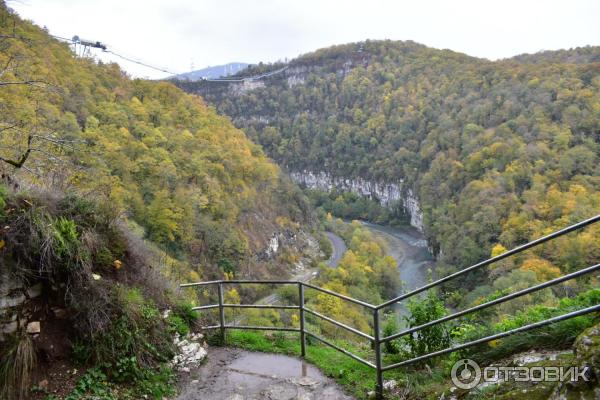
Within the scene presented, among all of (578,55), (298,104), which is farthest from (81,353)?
(298,104)

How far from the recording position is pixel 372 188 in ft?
359

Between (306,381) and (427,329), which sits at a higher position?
(427,329)

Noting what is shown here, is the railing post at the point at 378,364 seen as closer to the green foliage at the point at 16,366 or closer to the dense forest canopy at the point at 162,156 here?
the green foliage at the point at 16,366

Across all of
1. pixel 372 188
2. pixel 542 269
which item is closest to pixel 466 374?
→ pixel 542 269

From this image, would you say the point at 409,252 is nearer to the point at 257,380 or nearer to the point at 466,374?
the point at 257,380

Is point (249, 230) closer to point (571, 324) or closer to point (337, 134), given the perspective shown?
point (571, 324)

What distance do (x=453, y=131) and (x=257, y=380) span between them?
8908cm

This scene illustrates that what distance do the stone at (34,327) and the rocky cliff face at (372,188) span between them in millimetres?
84750

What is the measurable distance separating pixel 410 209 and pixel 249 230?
54.9 metres

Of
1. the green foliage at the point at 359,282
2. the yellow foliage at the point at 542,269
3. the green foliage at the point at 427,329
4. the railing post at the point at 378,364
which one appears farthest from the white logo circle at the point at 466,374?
the green foliage at the point at 359,282

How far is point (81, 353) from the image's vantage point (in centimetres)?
429

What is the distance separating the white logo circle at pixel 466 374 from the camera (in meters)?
3.15

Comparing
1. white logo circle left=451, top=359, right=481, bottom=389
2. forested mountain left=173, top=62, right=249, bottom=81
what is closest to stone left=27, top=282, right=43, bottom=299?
white logo circle left=451, top=359, right=481, bottom=389

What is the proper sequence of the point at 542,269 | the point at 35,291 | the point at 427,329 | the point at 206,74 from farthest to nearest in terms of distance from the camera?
the point at 206,74, the point at 542,269, the point at 427,329, the point at 35,291
